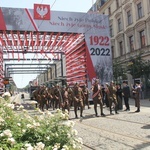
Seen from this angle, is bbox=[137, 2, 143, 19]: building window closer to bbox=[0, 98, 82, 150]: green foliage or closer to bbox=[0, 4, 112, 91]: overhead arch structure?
bbox=[0, 4, 112, 91]: overhead arch structure

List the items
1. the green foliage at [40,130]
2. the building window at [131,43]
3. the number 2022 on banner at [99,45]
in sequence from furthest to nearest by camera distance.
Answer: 1. the building window at [131,43]
2. the number 2022 on banner at [99,45]
3. the green foliage at [40,130]

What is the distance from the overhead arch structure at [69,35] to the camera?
59.4ft

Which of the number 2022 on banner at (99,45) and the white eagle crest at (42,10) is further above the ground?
the white eagle crest at (42,10)

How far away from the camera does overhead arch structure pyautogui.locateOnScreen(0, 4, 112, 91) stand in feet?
59.4

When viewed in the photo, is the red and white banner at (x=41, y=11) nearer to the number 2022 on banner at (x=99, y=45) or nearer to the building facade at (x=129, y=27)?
the number 2022 on banner at (x=99, y=45)

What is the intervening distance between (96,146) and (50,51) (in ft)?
62.4

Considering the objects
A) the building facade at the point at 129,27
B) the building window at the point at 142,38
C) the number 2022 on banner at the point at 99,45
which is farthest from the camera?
the building window at the point at 142,38

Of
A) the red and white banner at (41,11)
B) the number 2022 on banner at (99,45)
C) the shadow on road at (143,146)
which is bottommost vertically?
the shadow on road at (143,146)

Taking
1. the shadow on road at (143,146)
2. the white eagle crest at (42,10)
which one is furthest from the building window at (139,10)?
the shadow on road at (143,146)

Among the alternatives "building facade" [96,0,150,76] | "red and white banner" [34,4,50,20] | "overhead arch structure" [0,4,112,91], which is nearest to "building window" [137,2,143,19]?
"building facade" [96,0,150,76]

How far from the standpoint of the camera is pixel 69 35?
1998cm

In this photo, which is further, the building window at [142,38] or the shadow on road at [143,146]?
the building window at [142,38]

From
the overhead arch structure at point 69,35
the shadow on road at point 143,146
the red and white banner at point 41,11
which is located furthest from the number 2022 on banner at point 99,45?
the shadow on road at point 143,146

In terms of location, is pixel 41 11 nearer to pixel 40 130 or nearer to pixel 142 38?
pixel 40 130
